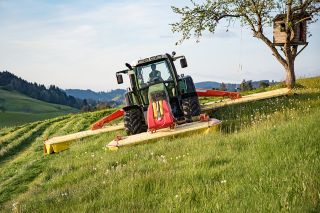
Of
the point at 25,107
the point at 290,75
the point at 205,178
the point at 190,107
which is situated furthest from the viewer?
the point at 25,107

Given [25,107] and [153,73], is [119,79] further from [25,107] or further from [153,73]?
[25,107]

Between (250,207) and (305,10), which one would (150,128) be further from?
(305,10)

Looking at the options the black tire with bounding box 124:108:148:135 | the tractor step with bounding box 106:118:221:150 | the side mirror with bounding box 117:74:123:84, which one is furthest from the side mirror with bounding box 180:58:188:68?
the tractor step with bounding box 106:118:221:150

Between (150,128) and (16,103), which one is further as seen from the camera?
(16,103)

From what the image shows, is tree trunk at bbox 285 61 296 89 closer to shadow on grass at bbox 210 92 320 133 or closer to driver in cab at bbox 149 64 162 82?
shadow on grass at bbox 210 92 320 133

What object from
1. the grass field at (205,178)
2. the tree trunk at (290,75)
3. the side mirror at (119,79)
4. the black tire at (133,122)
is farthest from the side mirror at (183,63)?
the tree trunk at (290,75)

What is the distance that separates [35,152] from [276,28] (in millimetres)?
15410

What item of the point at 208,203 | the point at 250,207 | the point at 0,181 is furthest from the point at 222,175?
the point at 0,181

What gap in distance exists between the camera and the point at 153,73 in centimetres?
→ 1557

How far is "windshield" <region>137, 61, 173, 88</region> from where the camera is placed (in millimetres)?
15500

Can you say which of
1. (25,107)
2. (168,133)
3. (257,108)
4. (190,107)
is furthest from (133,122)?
(25,107)

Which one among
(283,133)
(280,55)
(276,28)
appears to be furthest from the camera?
(276,28)

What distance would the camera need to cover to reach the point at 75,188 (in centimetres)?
760

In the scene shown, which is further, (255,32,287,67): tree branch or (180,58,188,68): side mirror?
(255,32,287,67): tree branch
